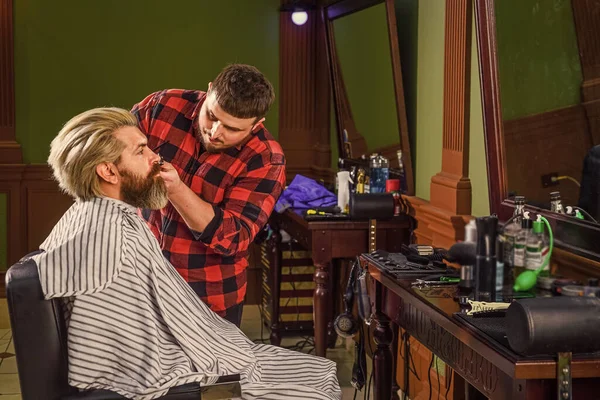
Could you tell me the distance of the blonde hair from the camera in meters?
2.20

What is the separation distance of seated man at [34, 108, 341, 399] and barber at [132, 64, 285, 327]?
330mm

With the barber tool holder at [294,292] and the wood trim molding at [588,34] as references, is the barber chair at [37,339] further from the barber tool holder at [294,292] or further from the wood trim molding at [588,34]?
the barber tool holder at [294,292]

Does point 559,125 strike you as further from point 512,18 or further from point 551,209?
point 512,18

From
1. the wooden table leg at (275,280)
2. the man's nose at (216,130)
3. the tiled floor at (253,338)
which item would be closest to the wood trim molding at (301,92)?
the tiled floor at (253,338)

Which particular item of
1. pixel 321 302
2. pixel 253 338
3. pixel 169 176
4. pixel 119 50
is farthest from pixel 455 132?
pixel 119 50

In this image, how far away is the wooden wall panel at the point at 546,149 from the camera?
2340 millimetres

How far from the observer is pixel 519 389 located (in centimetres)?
175

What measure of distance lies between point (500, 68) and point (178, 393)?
143 centimetres

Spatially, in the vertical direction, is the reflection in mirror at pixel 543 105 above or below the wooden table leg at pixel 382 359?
above

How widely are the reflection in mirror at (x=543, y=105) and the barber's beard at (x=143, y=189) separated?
3.48ft

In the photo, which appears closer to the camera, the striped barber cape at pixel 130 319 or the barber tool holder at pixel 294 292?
the striped barber cape at pixel 130 319

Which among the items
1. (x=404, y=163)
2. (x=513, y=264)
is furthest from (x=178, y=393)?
(x=404, y=163)

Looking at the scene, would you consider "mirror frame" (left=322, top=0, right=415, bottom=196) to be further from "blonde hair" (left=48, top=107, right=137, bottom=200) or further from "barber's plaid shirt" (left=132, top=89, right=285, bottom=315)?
"blonde hair" (left=48, top=107, right=137, bottom=200)

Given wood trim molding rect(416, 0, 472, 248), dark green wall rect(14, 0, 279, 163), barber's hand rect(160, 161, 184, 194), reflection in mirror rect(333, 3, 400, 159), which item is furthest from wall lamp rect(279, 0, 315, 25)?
barber's hand rect(160, 161, 184, 194)
